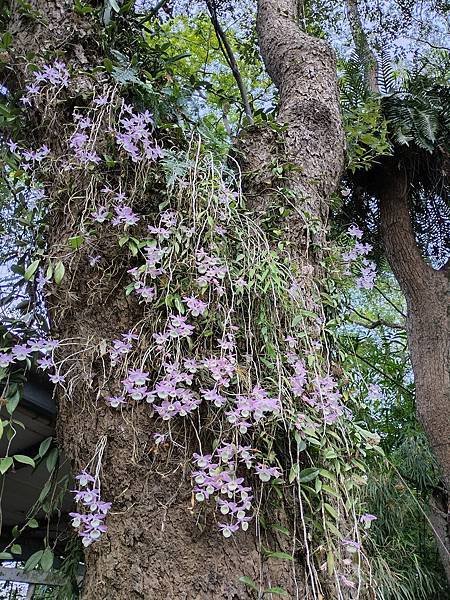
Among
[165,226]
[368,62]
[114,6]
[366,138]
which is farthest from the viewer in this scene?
[368,62]

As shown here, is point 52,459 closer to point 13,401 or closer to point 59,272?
point 13,401

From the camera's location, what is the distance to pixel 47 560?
132 centimetres

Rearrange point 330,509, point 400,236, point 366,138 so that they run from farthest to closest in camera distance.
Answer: point 400,236 → point 366,138 → point 330,509

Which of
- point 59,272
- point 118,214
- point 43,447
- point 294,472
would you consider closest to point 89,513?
point 43,447

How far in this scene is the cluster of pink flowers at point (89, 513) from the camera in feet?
3.42

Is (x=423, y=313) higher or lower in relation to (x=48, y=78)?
higher

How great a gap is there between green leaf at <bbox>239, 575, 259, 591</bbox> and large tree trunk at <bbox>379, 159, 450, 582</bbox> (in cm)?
161

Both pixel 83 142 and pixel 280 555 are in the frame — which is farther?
pixel 83 142

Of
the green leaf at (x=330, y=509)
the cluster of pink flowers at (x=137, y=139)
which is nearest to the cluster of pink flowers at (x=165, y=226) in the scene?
the cluster of pink flowers at (x=137, y=139)

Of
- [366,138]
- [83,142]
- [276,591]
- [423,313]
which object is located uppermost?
[366,138]

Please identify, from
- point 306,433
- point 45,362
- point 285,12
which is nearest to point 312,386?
point 306,433

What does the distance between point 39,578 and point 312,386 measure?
133 centimetres

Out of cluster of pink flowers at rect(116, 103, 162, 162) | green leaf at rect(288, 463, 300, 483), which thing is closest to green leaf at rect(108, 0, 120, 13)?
cluster of pink flowers at rect(116, 103, 162, 162)

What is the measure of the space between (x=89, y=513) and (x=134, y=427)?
186 millimetres
